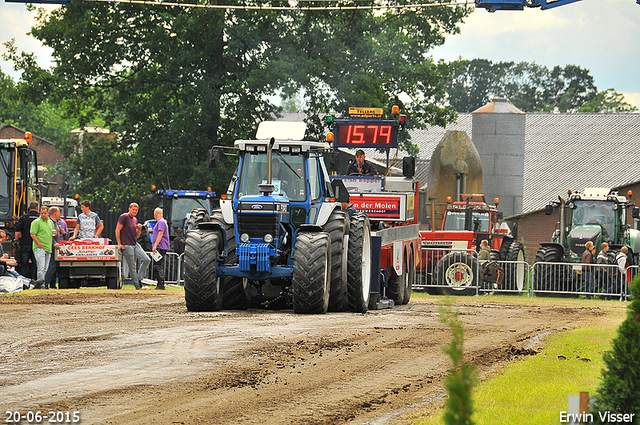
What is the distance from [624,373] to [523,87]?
106002 millimetres

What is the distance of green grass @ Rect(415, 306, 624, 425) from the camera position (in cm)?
698

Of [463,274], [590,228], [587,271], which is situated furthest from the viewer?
[590,228]

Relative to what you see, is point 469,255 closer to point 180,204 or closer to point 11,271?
point 180,204

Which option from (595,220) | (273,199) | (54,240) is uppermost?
(595,220)

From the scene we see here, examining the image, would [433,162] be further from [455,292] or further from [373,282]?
[373,282]

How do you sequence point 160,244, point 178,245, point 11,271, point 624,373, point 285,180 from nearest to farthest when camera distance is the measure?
point 624,373, point 285,180, point 11,271, point 160,244, point 178,245

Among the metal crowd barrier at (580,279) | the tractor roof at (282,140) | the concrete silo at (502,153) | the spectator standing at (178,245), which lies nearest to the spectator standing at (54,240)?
the spectator standing at (178,245)

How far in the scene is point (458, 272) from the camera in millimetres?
25203

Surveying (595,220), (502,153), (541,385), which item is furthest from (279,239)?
(502,153)

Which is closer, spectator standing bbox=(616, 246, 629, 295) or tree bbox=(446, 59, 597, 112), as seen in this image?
spectator standing bbox=(616, 246, 629, 295)

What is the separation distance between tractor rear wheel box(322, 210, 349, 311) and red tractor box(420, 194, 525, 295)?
33.1ft

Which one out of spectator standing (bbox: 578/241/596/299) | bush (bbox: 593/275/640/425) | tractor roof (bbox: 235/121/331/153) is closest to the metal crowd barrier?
spectator standing (bbox: 578/241/596/299)

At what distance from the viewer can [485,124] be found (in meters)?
50.5

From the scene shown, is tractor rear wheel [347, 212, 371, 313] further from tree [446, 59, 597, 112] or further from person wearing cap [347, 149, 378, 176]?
tree [446, 59, 597, 112]
